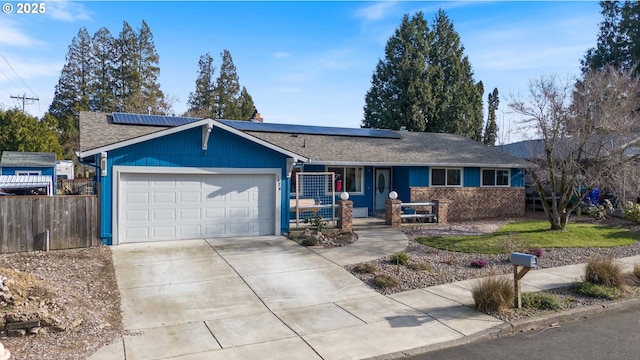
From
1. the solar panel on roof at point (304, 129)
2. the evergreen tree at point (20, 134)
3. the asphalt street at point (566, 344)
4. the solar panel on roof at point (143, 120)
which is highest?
the evergreen tree at point (20, 134)

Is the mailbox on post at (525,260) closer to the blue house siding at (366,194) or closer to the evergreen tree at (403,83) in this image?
the blue house siding at (366,194)

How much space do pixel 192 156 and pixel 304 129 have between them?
338 inches

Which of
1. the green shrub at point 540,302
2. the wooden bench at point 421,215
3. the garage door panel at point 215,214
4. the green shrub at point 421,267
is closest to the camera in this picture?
the green shrub at point 540,302

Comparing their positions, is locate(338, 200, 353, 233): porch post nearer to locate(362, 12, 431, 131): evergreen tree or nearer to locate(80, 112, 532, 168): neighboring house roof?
A: locate(80, 112, 532, 168): neighboring house roof

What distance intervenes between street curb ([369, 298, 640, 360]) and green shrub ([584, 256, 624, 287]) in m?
0.53

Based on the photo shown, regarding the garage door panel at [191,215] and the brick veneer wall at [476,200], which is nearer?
the garage door panel at [191,215]

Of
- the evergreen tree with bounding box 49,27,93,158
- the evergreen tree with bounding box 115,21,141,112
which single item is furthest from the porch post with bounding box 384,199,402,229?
the evergreen tree with bounding box 49,27,93,158

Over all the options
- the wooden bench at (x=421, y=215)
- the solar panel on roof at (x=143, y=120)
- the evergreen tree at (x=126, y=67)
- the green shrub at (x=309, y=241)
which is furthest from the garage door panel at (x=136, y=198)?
the evergreen tree at (x=126, y=67)

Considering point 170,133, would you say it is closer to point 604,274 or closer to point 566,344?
point 566,344

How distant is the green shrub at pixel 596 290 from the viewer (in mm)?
8086

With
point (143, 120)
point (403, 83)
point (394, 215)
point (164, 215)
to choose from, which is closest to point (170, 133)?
point (164, 215)

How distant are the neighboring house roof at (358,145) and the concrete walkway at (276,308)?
4.60 m

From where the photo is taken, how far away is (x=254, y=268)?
9.78m

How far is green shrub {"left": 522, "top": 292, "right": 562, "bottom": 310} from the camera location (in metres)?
7.42
